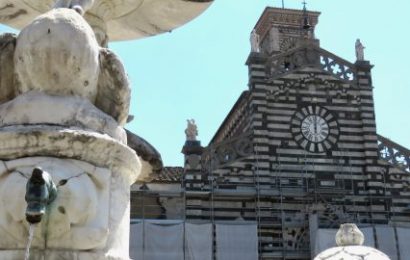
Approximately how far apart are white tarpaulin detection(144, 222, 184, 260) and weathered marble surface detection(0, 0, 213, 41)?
1307 centimetres

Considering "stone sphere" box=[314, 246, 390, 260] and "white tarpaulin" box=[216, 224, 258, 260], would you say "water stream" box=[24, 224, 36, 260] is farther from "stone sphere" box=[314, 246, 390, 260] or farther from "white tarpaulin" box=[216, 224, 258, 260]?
"white tarpaulin" box=[216, 224, 258, 260]

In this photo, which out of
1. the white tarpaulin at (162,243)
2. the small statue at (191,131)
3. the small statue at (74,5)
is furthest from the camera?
the small statue at (191,131)

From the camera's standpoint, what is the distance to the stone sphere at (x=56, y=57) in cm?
197

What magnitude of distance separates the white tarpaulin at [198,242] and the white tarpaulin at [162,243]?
17cm

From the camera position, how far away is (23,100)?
1968 mm

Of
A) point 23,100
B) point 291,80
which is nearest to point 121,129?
point 23,100

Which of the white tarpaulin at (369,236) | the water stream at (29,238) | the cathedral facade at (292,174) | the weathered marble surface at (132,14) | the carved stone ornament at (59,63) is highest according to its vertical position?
the cathedral facade at (292,174)

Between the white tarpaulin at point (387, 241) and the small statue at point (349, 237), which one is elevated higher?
the white tarpaulin at point (387, 241)

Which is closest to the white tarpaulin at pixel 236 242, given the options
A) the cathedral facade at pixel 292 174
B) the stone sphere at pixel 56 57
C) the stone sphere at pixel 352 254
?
the cathedral facade at pixel 292 174

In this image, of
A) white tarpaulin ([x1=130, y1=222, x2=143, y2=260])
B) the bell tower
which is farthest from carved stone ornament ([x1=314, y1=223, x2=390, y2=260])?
the bell tower

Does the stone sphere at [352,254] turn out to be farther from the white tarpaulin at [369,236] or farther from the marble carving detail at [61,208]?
the white tarpaulin at [369,236]

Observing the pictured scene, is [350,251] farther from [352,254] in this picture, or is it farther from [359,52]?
[359,52]

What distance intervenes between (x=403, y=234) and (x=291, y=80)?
5216mm

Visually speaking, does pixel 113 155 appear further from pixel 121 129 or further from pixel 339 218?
pixel 339 218
